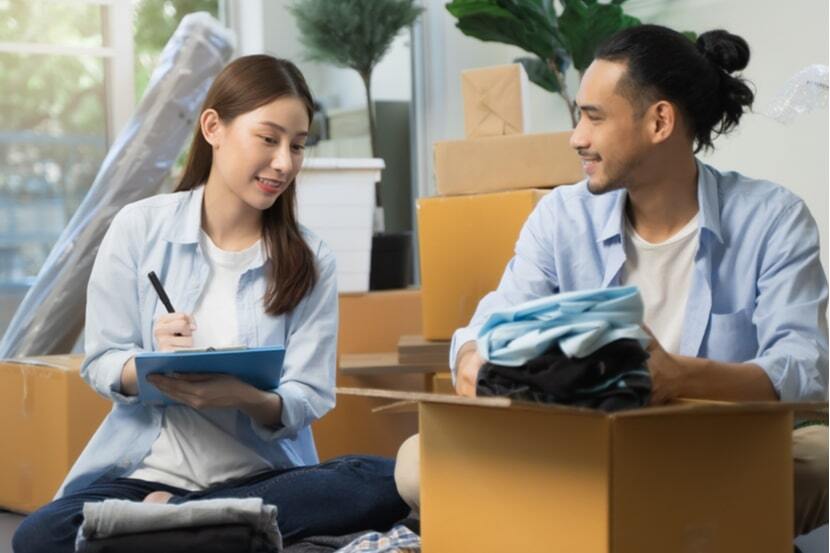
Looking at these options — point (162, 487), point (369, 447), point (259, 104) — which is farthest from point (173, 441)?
point (369, 447)

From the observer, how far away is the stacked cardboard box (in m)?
2.73

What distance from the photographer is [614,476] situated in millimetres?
1282

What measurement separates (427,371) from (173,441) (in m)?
0.93

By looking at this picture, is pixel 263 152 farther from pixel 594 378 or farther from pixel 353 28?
pixel 353 28

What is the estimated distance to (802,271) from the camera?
1.76m

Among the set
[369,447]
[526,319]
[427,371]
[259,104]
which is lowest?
[369,447]

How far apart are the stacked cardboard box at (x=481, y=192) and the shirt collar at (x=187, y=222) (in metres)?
0.75

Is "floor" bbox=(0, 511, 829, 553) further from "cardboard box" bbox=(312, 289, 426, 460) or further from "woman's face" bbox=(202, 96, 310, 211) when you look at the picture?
"woman's face" bbox=(202, 96, 310, 211)

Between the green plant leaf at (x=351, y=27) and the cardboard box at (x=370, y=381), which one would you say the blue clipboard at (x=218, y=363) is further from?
the green plant leaf at (x=351, y=27)

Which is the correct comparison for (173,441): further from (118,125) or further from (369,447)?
(118,125)

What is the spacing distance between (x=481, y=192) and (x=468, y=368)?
4.10 ft

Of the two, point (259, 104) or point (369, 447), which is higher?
point (259, 104)

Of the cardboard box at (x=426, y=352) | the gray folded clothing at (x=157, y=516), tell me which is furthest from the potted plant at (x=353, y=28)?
the gray folded clothing at (x=157, y=516)

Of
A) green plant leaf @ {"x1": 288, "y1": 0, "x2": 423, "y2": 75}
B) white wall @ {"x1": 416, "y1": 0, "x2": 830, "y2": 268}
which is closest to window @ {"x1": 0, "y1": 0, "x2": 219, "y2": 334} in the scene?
green plant leaf @ {"x1": 288, "y1": 0, "x2": 423, "y2": 75}
